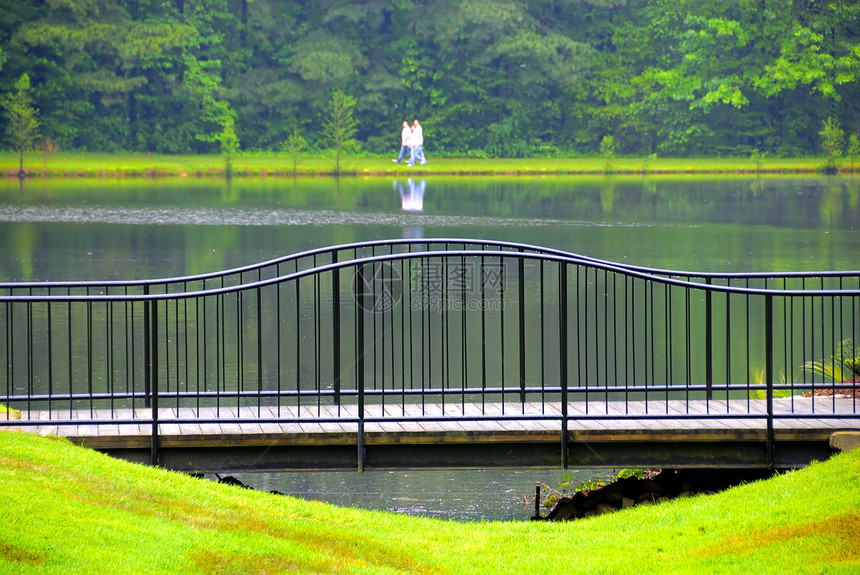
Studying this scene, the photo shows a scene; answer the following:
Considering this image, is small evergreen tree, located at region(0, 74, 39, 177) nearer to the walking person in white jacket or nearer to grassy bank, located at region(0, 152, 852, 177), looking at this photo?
grassy bank, located at region(0, 152, 852, 177)

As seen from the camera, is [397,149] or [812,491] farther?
[397,149]

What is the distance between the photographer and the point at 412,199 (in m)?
Answer: 39.8

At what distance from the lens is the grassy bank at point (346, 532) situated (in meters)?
5.55

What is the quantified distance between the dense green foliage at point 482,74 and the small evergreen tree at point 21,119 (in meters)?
3.86

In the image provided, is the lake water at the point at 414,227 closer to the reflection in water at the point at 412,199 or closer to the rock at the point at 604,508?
the reflection in water at the point at 412,199

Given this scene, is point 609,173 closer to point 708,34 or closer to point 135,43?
point 708,34

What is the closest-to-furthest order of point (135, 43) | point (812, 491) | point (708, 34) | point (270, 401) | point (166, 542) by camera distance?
point (166, 542) < point (812, 491) < point (270, 401) < point (135, 43) < point (708, 34)

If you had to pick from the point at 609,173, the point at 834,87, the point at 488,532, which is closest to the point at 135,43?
the point at 609,173

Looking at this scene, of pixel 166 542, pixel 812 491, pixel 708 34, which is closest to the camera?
pixel 166 542

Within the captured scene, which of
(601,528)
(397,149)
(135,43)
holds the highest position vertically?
(135,43)

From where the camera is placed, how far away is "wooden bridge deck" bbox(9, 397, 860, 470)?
8.03 m

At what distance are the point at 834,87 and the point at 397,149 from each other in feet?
74.4

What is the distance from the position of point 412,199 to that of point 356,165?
61.1ft

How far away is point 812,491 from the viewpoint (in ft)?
23.5
